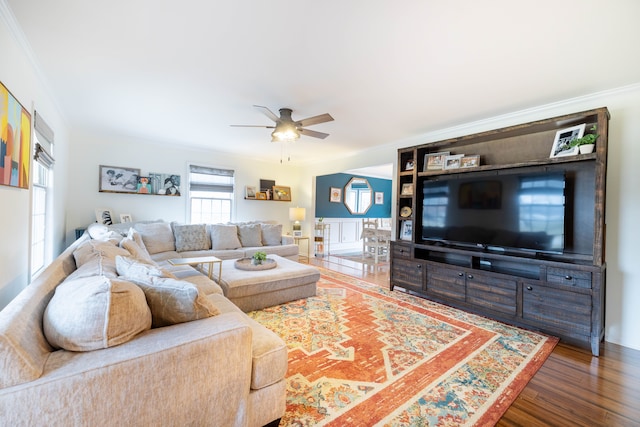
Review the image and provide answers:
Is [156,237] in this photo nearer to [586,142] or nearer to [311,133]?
[311,133]

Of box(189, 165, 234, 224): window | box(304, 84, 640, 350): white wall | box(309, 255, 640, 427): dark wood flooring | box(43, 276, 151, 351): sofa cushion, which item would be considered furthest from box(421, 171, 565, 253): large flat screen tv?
box(189, 165, 234, 224): window

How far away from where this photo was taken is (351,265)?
604 centimetres

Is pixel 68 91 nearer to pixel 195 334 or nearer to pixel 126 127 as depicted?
pixel 126 127

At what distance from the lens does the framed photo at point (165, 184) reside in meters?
5.26

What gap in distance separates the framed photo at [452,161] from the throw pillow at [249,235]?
3.63 m

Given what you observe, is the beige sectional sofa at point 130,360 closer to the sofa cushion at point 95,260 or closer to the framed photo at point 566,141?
the sofa cushion at point 95,260

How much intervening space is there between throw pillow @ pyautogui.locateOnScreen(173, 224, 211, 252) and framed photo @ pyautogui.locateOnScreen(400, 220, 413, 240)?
3414 mm

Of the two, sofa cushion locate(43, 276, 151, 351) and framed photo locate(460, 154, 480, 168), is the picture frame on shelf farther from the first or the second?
sofa cushion locate(43, 276, 151, 351)

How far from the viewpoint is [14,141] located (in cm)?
182

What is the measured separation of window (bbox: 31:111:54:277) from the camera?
8.33ft

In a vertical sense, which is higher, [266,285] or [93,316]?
[93,316]

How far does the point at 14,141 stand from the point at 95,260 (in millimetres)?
1008

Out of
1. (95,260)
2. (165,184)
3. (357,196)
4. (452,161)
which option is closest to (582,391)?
(452,161)

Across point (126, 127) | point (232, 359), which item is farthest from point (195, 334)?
point (126, 127)
